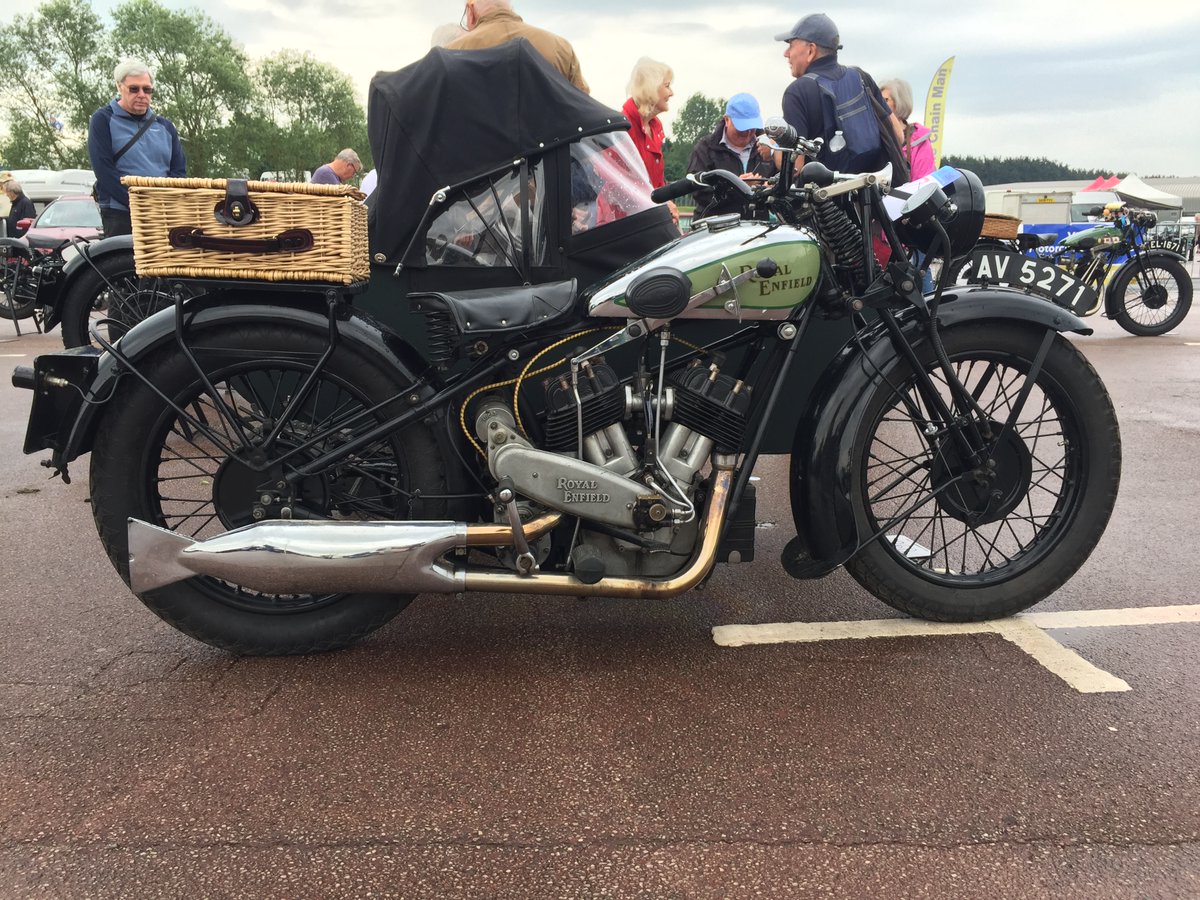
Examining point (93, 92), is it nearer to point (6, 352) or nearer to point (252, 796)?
point (6, 352)

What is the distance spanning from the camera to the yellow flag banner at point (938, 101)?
1980cm

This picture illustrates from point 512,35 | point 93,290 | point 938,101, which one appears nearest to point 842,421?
point 512,35

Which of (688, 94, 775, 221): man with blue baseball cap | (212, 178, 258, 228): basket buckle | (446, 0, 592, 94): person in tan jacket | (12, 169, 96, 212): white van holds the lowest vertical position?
(12, 169, 96, 212): white van

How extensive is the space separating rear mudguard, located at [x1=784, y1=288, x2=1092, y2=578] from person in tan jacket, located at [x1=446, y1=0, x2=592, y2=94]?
4.72 ft

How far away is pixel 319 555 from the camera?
2.57 metres

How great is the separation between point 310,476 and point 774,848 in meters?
1.58

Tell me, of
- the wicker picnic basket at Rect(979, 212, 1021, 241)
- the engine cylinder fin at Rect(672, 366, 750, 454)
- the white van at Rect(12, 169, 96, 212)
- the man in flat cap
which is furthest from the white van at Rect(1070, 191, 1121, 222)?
the engine cylinder fin at Rect(672, 366, 750, 454)

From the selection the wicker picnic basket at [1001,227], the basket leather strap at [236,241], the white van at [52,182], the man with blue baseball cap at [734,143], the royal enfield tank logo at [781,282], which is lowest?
the white van at [52,182]

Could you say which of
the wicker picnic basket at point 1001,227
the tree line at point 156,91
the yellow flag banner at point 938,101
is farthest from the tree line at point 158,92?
the wicker picnic basket at point 1001,227

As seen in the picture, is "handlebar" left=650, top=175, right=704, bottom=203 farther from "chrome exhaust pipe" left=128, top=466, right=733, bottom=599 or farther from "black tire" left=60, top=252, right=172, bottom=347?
"black tire" left=60, top=252, right=172, bottom=347

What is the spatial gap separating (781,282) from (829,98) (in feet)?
6.88

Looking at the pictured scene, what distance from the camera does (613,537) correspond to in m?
2.71

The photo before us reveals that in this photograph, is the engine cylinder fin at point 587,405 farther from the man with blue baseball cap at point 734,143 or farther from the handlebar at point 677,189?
the man with blue baseball cap at point 734,143

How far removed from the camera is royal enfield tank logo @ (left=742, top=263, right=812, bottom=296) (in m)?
2.61
